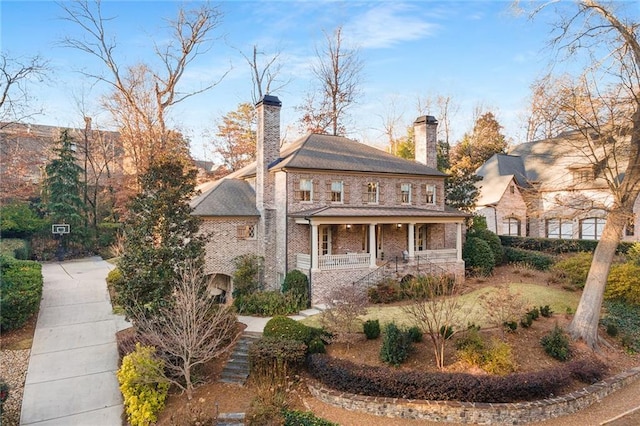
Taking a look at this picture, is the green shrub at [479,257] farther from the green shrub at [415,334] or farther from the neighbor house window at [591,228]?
the green shrub at [415,334]

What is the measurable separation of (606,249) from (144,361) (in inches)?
623

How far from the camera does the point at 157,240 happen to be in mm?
13156

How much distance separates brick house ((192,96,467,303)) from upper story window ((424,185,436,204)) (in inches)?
15.2

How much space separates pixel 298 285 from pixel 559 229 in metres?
23.0

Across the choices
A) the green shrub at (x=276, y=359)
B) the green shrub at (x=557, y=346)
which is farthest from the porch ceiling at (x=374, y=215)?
the green shrub at (x=557, y=346)

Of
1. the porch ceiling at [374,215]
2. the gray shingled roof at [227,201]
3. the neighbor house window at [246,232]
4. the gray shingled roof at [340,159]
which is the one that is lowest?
the neighbor house window at [246,232]

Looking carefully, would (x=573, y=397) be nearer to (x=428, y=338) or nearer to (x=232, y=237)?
(x=428, y=338)

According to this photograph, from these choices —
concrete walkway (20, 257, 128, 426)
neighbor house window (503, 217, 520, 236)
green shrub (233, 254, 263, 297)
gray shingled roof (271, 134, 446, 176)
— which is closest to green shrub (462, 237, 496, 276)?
gray shingled roof (271, 134, 446, 176)

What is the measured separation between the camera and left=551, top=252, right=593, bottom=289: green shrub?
18500 mm

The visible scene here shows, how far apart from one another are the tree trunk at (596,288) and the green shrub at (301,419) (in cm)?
979

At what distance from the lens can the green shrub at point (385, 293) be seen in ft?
59.0

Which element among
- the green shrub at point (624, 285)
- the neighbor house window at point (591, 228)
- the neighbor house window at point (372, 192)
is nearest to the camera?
the green shrub at point (624, 285)

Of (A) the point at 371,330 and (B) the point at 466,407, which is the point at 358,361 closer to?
(A) the point at 371,330

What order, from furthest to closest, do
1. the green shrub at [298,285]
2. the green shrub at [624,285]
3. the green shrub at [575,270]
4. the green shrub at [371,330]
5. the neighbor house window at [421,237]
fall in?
the neighbor house window at [421,237], the green shrub at [575,270], the green shrub at [298,285], the green shrub at [624,285], the green shrub at [371,330]
